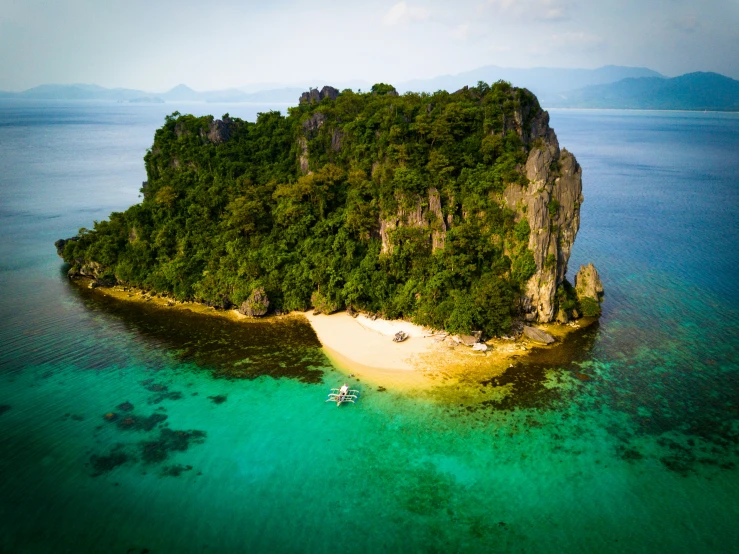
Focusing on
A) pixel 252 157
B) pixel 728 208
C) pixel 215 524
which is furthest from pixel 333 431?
pixel 728 208

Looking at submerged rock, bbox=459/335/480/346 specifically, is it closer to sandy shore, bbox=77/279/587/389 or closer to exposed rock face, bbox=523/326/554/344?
sandy shore, bbox=77/279/587/389

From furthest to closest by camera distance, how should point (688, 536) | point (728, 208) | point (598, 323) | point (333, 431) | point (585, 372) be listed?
1. point (728, 208)
2. point (598, 323)
3. point (585, 372)
4. point (333, 431)
5. point (688, 536)

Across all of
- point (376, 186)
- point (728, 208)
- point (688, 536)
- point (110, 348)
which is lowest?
point (688, 536)

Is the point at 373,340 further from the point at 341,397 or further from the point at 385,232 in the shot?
the point at 385,232

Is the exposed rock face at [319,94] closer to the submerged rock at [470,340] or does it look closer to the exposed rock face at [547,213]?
the exposed rock face at [547,213]

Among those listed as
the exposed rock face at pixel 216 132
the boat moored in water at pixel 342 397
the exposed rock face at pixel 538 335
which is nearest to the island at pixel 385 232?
the exposed rock face at pixel 538 335

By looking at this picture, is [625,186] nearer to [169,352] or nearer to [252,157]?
[252,157]

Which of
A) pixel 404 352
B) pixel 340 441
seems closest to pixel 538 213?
pixel 404 352

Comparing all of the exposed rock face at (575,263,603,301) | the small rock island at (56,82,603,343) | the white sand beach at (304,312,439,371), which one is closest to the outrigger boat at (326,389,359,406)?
the white sand beach at (304,312,439,371)
